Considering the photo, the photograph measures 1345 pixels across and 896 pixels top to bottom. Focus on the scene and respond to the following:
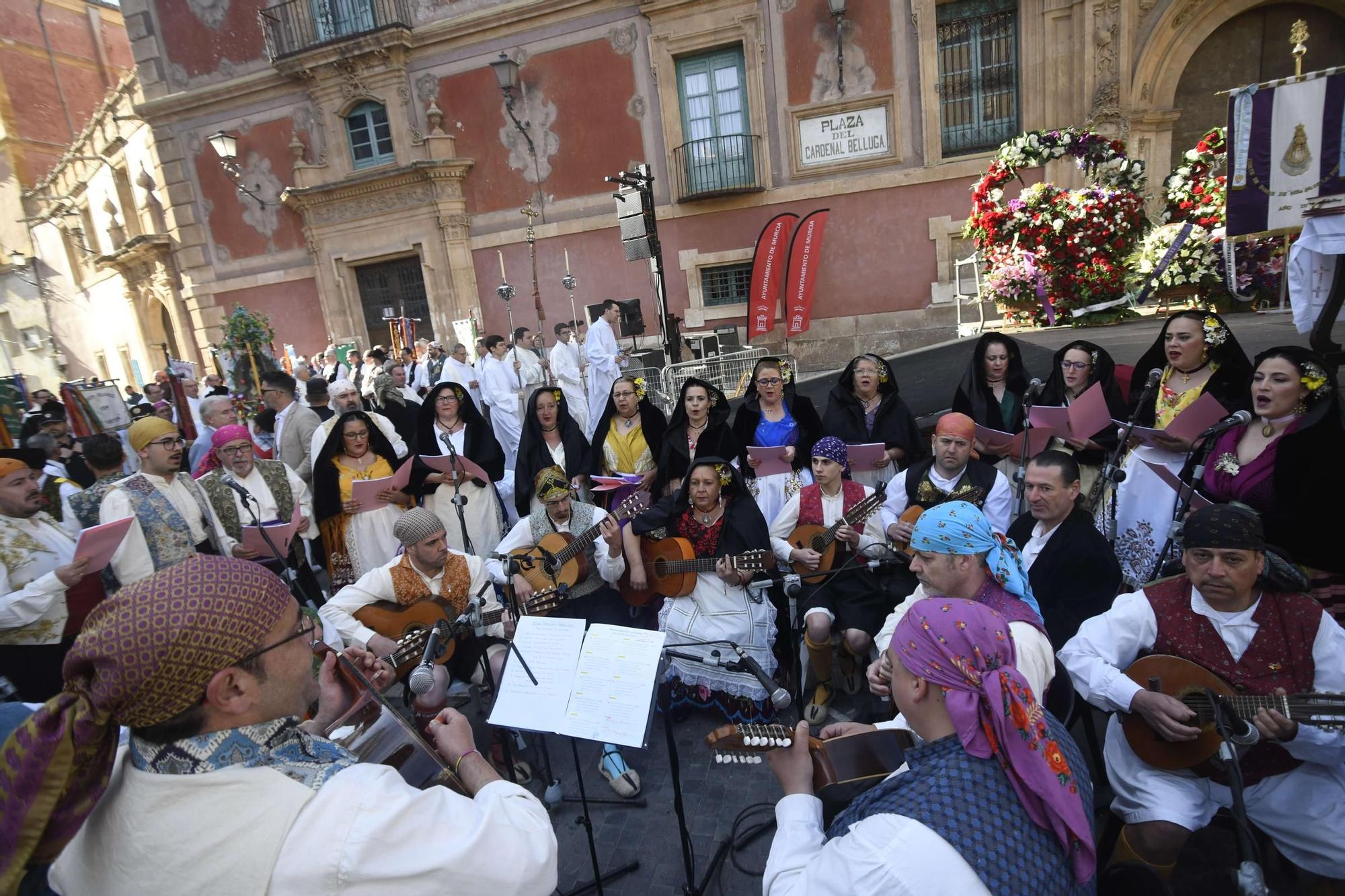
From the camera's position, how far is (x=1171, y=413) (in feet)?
13.8

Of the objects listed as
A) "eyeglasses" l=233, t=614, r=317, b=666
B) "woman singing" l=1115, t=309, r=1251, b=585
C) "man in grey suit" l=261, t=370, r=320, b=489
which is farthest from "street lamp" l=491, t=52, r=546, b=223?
"eyeglasses" l=233, t=614, r=317, b=666

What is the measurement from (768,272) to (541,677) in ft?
41.3

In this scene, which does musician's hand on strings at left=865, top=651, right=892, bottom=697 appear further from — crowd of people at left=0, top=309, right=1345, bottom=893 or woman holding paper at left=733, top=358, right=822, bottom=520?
woman holding paper at left=733, top=358, right=822, bottom=520

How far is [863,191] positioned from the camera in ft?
46.6

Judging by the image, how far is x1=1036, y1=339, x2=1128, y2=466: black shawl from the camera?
4.58m

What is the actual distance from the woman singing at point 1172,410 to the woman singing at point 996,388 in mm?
900

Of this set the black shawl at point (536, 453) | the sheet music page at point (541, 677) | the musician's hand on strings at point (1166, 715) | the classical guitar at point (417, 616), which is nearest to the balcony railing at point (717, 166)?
the black shawl at point (536, 453)

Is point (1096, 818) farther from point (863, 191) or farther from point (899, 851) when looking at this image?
point (863, 191)

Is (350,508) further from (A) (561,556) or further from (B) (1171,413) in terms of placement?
(B) (1171,413)

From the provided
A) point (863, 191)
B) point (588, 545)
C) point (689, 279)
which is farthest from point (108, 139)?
point (588, 545)

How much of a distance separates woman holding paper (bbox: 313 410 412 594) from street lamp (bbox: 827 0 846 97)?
12.8 m

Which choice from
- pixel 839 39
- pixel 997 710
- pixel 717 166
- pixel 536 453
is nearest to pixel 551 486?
pixel 536 453

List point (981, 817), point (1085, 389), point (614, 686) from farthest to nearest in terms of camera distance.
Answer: point (1085, 389)
point (614, 686)
point (981, 817)

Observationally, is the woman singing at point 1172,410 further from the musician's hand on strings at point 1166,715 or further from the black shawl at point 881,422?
the musician's hand on strings at point 1166,715
